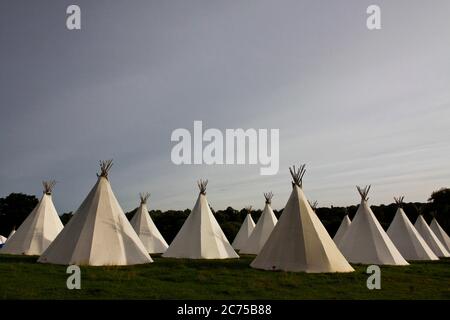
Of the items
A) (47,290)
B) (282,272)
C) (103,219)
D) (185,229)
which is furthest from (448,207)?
(47,290)

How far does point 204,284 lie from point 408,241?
63.6 feet

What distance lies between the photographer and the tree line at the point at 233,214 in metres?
42.9

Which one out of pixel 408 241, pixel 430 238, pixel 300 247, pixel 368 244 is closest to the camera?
pixel 300 247

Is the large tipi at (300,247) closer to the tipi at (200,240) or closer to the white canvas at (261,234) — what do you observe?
the tipi at (200,240)

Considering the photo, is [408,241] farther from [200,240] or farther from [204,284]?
[204,284]

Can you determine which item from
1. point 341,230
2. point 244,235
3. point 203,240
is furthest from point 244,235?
point 203,240

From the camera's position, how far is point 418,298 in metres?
10.5

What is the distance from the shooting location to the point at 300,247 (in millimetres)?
15266

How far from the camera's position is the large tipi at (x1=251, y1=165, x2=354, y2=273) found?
14898 mm

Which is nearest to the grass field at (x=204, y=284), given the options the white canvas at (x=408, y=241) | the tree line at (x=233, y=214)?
the white canvas at (x=408, y=241)

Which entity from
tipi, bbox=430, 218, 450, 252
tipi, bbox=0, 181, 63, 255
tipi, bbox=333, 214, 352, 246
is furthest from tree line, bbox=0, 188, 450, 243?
tipi, bbox=0, 181, 63, 255

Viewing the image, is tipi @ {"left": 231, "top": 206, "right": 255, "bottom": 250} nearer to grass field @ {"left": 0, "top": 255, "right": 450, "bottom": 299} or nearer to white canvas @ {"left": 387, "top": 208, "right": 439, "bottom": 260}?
white canvas @ {"left": 387, "top": 208, "right": 439, "bottom": 260}

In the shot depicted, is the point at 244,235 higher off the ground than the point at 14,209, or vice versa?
the point at 14,209
